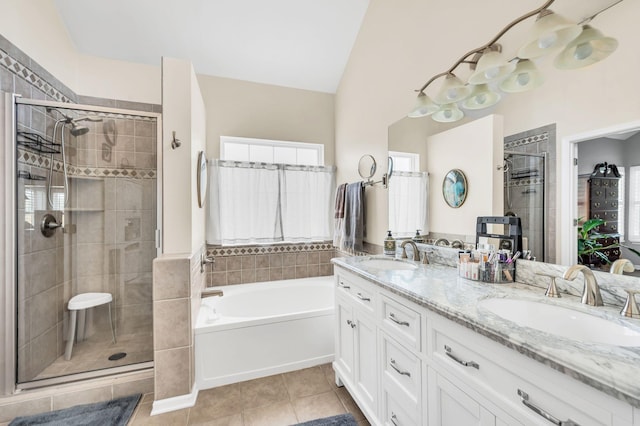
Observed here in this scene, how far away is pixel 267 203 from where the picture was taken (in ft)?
9.89

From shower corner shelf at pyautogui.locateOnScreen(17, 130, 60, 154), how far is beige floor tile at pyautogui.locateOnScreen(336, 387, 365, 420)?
105 inches

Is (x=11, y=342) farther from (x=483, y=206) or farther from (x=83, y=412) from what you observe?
(x=483, y=206)

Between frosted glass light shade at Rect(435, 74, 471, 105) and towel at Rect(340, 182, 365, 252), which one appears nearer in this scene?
frosted glass light shade at Rect(435, 74, 471, 105)

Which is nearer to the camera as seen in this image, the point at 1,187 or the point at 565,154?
the point at 565,154

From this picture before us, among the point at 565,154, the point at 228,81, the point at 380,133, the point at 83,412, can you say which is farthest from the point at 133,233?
the point at 565,154

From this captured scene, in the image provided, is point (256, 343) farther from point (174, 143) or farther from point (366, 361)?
point (174, 143)

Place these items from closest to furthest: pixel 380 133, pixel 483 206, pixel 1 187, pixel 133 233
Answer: pixel 483 206, pixel 1 187, pixel 133 233, pixel 380 133

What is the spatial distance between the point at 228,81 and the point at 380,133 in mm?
1747

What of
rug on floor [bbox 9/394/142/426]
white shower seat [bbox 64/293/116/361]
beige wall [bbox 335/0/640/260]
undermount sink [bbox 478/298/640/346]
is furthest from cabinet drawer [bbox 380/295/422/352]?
white shower seat [bbox 64/293/116/361]

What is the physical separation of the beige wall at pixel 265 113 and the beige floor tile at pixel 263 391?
215 cm

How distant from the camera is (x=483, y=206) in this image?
151cm

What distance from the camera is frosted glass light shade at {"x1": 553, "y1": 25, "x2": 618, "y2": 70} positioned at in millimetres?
974

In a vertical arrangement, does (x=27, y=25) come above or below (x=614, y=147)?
above

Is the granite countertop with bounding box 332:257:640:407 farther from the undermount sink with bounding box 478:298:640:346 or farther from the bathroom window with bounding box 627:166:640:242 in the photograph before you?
the bathroom window with bounding box 627:166:640:242
